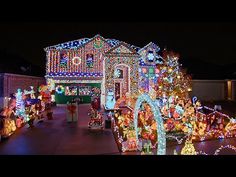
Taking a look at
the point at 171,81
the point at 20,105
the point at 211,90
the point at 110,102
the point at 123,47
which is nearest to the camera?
the point at 20,105

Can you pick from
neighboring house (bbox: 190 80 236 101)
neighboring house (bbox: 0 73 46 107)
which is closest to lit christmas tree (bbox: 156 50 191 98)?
neighboring house (bbox: 0 73 46 107)

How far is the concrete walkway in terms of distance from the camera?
7.52 meters

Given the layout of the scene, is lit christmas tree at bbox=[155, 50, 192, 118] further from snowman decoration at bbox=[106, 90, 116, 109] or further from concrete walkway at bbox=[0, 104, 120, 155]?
concrete walkway at bbox=[0, 104, 120, 155]

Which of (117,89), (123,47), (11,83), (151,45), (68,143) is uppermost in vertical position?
(151,45)

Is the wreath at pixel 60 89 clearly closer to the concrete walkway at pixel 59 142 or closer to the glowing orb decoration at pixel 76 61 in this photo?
the glowing orb decoration at pixel 76 61

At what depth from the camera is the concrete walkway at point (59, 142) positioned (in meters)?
7.52

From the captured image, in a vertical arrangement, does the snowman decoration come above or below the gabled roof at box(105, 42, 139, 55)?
below

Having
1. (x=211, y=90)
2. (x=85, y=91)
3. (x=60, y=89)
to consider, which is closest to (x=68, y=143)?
(x=60, y=89)

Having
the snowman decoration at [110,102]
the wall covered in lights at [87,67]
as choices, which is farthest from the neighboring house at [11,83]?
the snowman decoration at [110,102]

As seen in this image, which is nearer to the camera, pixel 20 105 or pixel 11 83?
pixel 20 105

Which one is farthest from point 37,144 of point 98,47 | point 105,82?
point 98,47

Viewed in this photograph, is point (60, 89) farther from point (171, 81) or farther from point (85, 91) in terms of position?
point (171, 81)

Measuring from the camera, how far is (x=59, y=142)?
8461 mm
